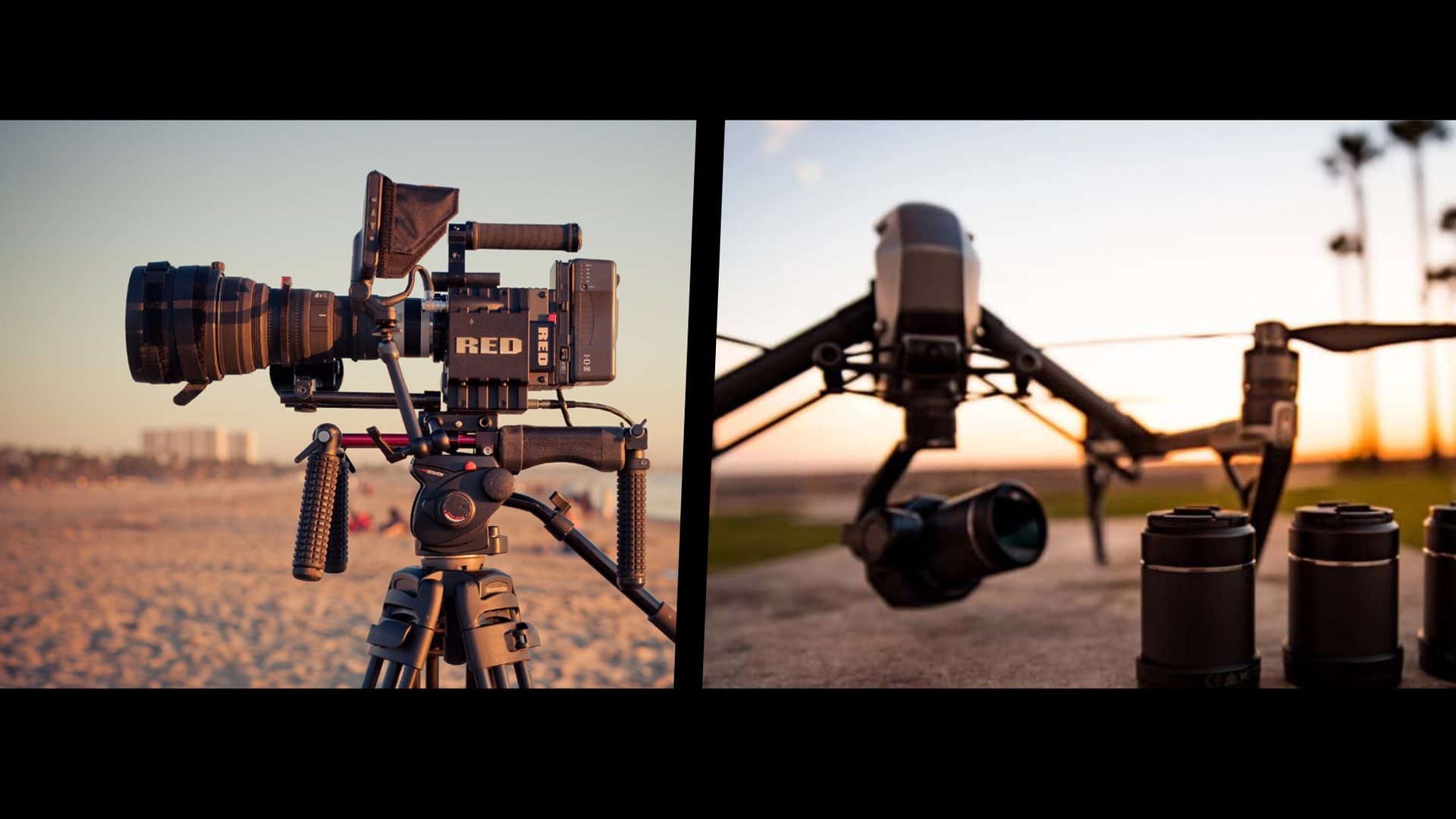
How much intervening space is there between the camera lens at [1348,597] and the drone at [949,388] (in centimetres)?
27

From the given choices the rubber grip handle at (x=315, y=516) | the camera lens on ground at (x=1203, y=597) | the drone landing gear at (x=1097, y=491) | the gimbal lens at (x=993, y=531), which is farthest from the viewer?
the drone landing gear at (x=1097, y=491)

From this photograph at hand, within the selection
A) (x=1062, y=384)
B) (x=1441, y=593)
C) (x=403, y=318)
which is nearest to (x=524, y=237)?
(x=403, y=318)

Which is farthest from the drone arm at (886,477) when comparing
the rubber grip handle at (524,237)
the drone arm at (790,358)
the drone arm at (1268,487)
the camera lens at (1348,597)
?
the rubber grip handle at (524,237)

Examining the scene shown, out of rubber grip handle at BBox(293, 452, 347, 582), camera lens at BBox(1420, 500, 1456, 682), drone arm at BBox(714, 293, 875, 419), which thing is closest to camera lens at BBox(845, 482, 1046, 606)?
drone arm at BBox(714, 293, 875, 419)

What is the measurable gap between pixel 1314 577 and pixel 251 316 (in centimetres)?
454

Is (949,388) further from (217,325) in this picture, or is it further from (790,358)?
(217,325)

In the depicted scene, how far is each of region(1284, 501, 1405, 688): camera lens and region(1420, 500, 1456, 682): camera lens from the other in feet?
1.91

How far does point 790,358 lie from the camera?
5020 millimetres

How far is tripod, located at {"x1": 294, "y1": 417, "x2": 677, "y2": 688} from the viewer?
3.17m

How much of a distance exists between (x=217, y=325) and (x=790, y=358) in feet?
8.70

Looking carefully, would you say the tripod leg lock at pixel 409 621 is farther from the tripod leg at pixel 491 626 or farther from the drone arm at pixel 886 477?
the drone arm at pixel 886 477

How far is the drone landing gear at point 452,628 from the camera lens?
3.18 m
